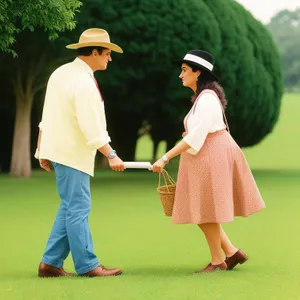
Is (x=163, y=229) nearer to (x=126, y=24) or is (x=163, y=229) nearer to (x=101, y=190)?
(x=101, y=190)

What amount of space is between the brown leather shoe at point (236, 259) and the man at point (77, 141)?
111 centimetres

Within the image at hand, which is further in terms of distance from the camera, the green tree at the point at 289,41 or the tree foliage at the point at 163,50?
the green tree at the point at 289,41

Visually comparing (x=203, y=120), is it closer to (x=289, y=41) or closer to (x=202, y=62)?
(x=202, y=62)

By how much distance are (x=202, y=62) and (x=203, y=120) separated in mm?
555

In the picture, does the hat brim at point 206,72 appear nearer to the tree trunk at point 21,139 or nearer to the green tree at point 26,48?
the green tree at point 26,48

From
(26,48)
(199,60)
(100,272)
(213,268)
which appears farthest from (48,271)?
(26,48)

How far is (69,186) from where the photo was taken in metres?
7.45

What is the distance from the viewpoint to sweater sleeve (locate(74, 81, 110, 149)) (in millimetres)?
7324

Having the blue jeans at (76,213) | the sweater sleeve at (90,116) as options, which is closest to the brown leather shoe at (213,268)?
the blue jeans at (76,213)

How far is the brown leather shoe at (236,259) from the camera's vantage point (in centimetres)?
797

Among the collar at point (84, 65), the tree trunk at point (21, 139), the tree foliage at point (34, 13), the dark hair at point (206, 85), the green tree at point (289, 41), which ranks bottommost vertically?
the tree trunk at point (21, 139)

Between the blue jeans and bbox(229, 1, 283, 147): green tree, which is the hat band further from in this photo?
bbox(229, 1, 283, 147): green tree

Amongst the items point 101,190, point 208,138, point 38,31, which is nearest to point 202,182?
point 208,138

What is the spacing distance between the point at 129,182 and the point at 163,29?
4.33 m
